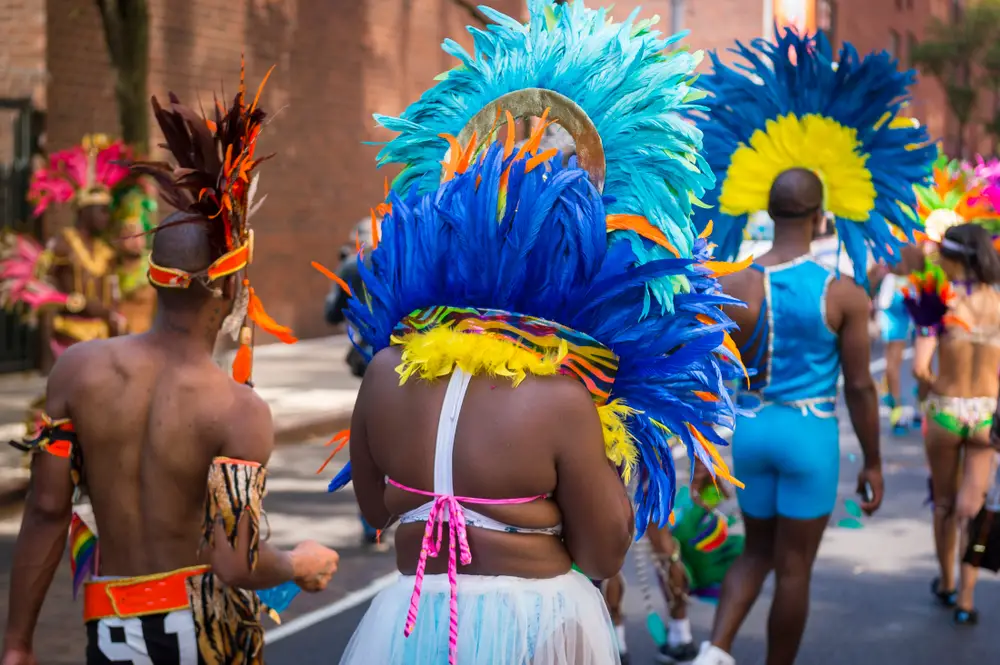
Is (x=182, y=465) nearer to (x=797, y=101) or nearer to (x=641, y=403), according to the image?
(x=641, y=403)

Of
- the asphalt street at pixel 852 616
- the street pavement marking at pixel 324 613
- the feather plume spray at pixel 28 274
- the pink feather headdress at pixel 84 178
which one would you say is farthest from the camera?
the pink feather headdress at pixel 84 178

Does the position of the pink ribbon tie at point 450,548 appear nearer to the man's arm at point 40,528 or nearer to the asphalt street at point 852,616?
the man's arm at point 40,528

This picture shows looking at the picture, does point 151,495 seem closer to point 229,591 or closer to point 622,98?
point 229,591

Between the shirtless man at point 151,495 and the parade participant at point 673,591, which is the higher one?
the shirtless man at point 151,495

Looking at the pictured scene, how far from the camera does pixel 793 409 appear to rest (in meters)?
5.19

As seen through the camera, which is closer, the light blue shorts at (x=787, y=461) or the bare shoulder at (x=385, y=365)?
the bare shoulder at (x=385, y=365)

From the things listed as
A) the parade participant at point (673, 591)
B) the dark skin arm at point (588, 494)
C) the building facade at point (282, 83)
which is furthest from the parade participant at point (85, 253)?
the dark skin arm at point (588, 494)

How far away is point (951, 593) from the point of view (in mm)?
7266

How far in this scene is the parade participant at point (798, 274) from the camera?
5.15 m

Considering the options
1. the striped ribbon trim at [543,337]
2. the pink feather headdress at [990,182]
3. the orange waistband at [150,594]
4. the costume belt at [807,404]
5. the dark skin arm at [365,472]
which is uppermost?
the pink feather headdress at [990,182]

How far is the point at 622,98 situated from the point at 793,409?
2.40 metres

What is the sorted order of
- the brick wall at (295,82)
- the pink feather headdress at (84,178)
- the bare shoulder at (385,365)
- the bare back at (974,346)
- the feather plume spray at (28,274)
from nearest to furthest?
the bare shoulder at (385,365), the bare back at (974,346), the feather plume spray at (28,274), the pink feather headdress at (84,178), the brick wall at (295,82)

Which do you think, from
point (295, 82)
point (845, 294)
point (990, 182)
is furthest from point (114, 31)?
point (845, 294)

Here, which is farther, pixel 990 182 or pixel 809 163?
pixel 990 182
